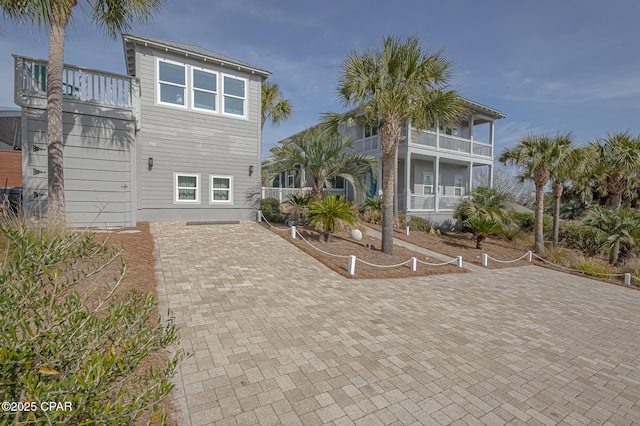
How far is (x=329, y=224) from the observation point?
10805mm

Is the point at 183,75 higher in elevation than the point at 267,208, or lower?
higher

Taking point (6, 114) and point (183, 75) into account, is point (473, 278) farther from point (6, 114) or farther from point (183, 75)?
point (6, 114)

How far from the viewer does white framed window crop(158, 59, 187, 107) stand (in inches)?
481

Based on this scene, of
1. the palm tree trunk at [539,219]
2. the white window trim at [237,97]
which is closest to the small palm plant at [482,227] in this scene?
the palm tree trunk at [539,219]

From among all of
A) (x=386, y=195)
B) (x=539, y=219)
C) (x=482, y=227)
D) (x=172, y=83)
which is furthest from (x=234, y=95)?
(x=539, y=219)

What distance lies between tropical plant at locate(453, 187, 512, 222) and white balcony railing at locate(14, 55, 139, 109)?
15.5m

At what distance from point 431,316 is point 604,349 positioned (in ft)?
8.61

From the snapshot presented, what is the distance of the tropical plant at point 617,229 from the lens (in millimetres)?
12266

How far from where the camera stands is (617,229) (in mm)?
12656

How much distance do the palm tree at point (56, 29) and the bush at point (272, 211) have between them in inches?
319

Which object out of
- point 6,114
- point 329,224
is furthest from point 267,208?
point 6,114

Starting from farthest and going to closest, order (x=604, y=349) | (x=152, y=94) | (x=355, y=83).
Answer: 1. (x=152, y=94)
2. (x=355, y=83)
3. (x=604, y=349)

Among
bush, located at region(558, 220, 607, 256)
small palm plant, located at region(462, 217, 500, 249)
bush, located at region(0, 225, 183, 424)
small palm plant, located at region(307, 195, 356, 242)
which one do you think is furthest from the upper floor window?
bush, located at region(558, 220, 607, 256)

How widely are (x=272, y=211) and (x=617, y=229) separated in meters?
14.9
